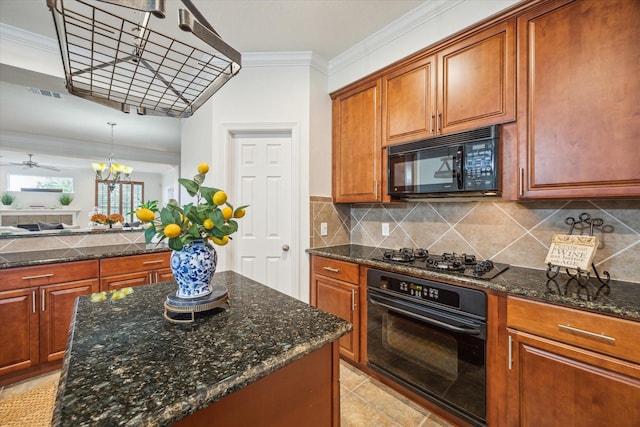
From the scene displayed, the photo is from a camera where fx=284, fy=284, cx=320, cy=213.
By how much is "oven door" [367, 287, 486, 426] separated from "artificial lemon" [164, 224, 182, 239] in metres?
1.38

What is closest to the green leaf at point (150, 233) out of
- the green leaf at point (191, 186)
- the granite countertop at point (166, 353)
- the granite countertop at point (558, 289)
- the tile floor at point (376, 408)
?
the green leaf at point (191, 186)

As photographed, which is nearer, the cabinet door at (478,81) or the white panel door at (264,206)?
the cabinet door at (478,81)

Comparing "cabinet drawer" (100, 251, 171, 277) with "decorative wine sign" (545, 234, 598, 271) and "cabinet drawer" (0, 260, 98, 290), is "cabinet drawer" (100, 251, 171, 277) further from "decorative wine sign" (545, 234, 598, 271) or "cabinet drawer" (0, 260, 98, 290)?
"decorative wine sign" (545, 234, 598, 271)

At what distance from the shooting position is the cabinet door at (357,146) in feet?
7.64

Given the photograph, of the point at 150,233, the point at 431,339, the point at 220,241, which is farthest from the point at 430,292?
the point at 150,233

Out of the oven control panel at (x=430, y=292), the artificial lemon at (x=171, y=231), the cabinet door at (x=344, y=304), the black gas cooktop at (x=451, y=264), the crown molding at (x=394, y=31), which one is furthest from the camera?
the cabinet door at (x=344, y=304)

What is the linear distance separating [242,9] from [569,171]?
2230 millimetres

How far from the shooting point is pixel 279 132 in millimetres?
2600

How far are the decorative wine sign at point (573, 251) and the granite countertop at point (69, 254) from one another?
298 cm

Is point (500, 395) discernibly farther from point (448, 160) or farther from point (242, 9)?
point (242, 9)

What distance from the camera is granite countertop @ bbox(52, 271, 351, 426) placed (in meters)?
0.60

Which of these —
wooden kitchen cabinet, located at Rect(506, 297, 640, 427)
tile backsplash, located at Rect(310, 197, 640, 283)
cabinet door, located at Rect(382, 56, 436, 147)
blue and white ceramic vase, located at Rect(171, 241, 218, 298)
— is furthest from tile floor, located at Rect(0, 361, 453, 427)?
cabinet door, located at Rect(382, 56, 436, 147)

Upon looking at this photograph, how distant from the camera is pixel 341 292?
222 centimetres

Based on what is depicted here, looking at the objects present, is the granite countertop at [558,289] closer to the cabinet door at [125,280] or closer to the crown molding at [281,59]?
the crown molding at [281,59]
